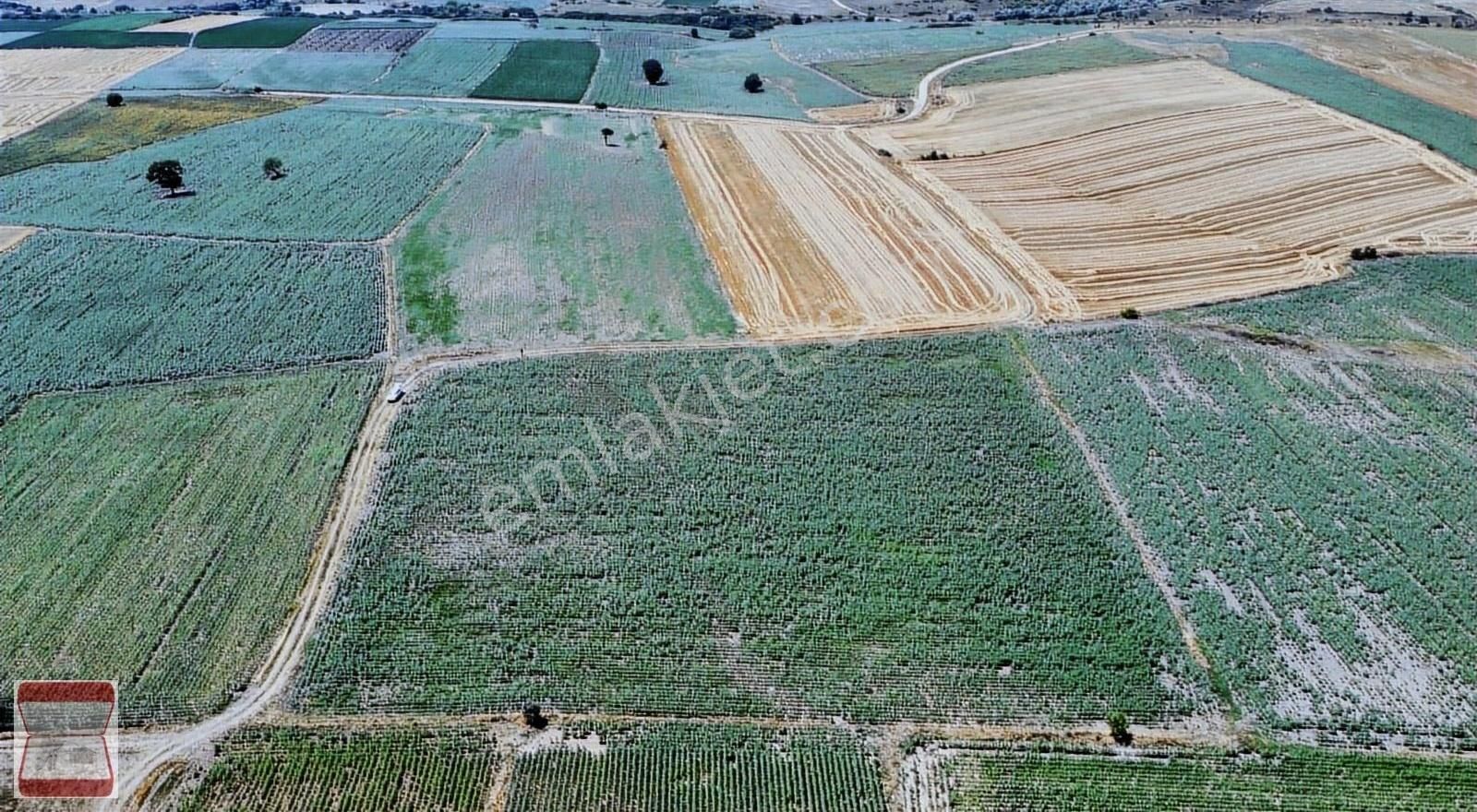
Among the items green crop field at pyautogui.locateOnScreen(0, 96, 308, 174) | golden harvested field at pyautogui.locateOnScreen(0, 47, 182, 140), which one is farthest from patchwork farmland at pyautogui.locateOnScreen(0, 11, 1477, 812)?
golden harvested field at pyautogui.locateOnScreen(0, 47, 182, 140)

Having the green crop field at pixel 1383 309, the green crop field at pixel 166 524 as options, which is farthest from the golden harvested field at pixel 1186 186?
the green crop field at pixel 166 524

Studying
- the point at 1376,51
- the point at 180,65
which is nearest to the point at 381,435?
the point at 180,65

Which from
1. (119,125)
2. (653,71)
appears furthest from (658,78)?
(119,125)

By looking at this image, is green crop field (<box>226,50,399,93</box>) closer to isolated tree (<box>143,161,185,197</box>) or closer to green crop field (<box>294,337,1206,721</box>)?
isolated tree (<box>143,161,185,197</box>)

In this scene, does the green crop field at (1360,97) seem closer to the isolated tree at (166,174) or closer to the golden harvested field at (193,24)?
the isolated tree at (166,174)

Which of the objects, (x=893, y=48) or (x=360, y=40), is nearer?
(x=893, y=48)

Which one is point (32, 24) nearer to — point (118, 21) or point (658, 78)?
point (118, 21)
